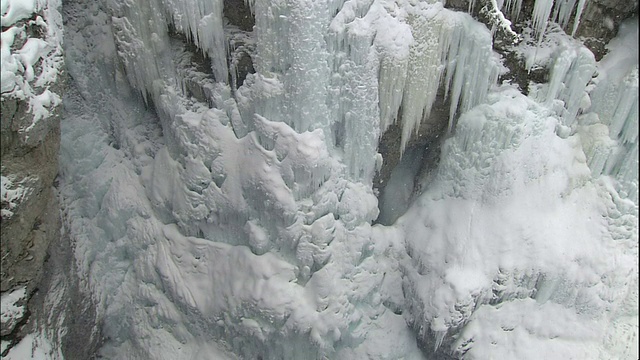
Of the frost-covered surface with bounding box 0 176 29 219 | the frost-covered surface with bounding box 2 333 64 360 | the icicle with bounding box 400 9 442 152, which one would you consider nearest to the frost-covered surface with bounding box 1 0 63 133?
the frost-covered surface with bounding box 0 176 29 219

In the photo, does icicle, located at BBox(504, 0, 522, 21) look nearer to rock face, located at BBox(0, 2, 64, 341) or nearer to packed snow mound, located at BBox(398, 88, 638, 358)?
packed snow mound, located at BBox(398, 88, 638, 358)

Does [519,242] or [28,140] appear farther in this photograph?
[519,242]

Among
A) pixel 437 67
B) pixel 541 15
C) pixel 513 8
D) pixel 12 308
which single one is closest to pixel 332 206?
pixel 437 67

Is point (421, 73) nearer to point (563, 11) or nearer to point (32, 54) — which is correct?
point (563, 11)

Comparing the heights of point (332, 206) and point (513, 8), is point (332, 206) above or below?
below

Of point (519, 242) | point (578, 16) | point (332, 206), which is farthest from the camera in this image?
point (519, 242)

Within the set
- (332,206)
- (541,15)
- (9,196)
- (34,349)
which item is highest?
(541,15)

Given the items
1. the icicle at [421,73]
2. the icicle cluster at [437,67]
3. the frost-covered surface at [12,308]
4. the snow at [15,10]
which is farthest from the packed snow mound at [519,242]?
the snow at [15,10]
